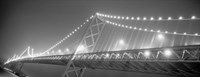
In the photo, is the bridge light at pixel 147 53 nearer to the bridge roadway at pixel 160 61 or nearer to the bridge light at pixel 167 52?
the bridge roadway at pixel 160 61

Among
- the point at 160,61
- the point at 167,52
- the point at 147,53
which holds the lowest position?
the point at 160,61

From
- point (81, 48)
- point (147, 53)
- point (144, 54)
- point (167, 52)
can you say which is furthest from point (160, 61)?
point (81, 48)

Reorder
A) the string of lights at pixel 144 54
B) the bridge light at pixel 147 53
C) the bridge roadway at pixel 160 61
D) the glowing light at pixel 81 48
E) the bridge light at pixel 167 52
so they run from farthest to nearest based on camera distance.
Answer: the glowing light at pixel 81 48, the bridge light at pixel 147 53, the bridge light at pixel 167 52, the string of lights at pixel 144 54, the bridge roadway at pixel 160 61

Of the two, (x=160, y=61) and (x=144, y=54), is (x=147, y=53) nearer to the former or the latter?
(x=144, y=54)

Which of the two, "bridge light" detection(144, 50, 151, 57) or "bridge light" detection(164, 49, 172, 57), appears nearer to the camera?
"bridge light" detection(164, 49, 172, 57)

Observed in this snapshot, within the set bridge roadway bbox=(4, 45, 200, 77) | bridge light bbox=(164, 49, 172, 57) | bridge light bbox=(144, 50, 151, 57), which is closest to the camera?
bridge roadway bbox=(4, 45, 200, 77)

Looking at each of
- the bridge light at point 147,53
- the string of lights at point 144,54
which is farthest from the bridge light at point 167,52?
the bridge light at point 147,53

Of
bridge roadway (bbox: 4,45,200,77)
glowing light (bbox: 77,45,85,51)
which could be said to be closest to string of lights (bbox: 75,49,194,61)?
bridge roadway (bbox: 4,45,200,77)

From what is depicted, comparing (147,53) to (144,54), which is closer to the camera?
(147,53)

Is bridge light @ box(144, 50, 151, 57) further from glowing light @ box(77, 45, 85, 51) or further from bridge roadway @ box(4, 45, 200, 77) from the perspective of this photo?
glowing light @ box(77, 45, 85, 51)

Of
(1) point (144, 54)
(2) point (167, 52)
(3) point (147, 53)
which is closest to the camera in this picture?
(2) point (167, 52)

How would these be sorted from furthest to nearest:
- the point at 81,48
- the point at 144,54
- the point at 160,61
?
the point at 81,48 → the point at 144,54 → the point at 160,61

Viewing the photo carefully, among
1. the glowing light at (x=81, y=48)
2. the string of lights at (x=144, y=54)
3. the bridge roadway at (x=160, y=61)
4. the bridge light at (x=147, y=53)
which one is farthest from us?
the glowing light at (x=81, y=48)

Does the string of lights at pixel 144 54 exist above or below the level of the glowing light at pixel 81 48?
below
